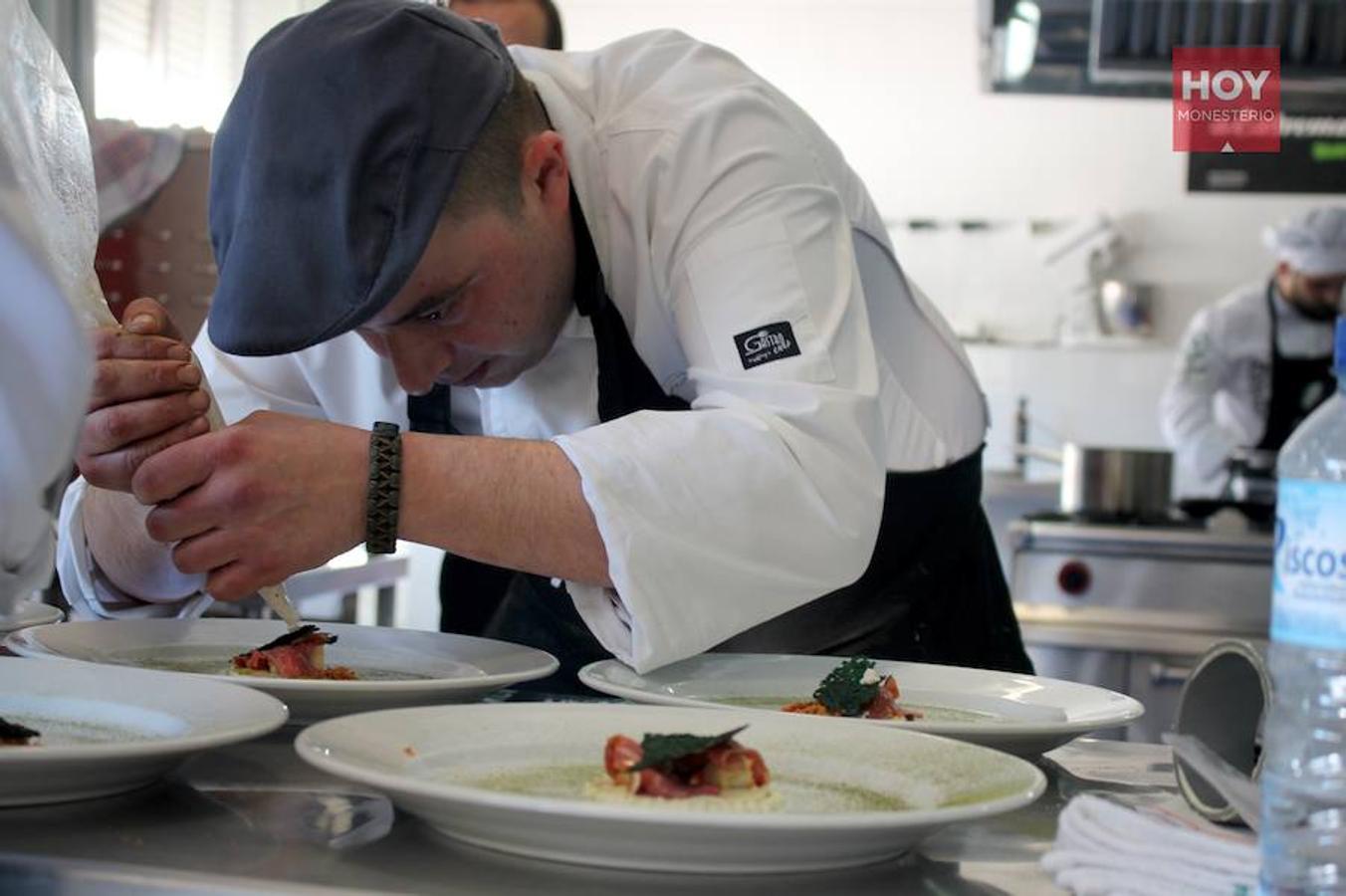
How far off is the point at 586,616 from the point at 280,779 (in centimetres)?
41

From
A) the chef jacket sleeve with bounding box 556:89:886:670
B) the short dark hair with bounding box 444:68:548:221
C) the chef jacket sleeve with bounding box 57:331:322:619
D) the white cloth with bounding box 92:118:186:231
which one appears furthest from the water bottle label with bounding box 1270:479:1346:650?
the white cloth with bounding box 92:118:186:231

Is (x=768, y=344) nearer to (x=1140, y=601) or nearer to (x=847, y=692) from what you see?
(x=847, y=692)

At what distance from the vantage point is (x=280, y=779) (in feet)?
3.34

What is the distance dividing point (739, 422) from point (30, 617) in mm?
829

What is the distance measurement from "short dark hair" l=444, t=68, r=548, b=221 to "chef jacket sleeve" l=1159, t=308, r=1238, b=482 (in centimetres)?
494

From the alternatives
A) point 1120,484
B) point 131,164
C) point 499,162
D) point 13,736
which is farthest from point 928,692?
point 1120,484

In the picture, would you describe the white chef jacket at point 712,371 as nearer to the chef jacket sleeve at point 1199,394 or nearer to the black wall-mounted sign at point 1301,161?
the chef jacket sleeve at point 1199,394

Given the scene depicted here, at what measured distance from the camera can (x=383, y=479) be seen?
4.31 feet

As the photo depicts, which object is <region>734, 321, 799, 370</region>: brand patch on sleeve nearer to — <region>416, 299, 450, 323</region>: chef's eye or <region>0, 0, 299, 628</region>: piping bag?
<region>416, 299, 450, 323</region>: chef's eye

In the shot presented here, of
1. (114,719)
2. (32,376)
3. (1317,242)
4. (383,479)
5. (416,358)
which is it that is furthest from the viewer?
(1317,242)

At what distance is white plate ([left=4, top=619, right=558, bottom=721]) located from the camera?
118 centimetres

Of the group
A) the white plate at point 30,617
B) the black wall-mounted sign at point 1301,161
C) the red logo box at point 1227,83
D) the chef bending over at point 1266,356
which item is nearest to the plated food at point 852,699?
the white plate at point 30,617

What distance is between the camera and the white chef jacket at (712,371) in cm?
134

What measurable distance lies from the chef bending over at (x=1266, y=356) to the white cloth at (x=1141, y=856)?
4.97 meters
